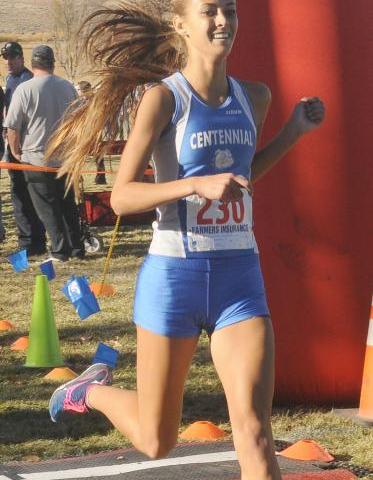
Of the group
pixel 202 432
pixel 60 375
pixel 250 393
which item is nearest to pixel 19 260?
pixel 60 375

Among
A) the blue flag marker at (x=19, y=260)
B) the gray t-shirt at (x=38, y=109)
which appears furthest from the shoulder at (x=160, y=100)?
the gray t-shirt at (x=38, y=109)

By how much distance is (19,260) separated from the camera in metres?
12.2

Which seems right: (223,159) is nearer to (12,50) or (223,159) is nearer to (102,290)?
(102,290)

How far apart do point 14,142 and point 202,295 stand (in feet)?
27.7

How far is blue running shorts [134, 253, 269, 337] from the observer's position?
4.60 meters

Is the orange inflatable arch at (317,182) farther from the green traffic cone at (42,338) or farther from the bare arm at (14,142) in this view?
the bare arm at (14,142)

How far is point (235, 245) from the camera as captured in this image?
4637mm

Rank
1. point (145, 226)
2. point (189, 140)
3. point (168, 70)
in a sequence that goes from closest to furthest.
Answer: point (189, 140) → point (168, 70) → point (145, 226)

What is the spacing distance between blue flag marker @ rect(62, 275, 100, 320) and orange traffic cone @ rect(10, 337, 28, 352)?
43 cm

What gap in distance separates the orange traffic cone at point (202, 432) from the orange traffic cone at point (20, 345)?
2.64m

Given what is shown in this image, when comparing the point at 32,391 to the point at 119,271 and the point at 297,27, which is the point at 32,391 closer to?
the point at 297,27

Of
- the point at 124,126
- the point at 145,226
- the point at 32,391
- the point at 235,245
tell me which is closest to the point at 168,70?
the point at 124,126

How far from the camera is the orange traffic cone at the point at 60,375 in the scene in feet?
26.2

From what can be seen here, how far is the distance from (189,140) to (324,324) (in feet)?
8.14
